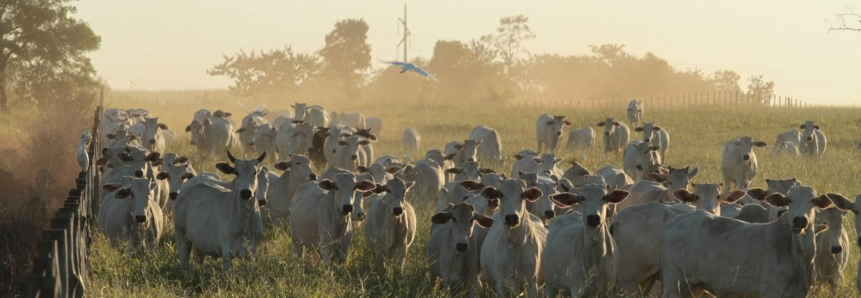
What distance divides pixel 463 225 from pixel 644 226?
7.08ft

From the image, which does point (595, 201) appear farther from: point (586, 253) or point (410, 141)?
point (410, 141)

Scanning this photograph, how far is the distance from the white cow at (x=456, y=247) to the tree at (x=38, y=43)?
143 ft

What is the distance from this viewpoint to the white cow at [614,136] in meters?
33.8

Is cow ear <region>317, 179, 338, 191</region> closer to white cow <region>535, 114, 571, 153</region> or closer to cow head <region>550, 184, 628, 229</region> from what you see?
cow head <region>550, 184, 628, 229</region>

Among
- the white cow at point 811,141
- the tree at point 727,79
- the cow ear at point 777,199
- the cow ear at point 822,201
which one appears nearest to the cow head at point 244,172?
the cow ear at point 777,199

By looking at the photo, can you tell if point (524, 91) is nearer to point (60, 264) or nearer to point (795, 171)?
point (795, 171)

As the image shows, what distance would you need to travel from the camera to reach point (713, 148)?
36.1 metres

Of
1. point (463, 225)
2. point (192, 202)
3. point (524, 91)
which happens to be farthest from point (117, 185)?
point (524, 91)

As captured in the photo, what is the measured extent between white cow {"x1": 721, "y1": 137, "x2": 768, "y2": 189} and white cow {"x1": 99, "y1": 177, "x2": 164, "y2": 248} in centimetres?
1381

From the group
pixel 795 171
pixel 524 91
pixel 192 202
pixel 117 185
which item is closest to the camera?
pixel 192 202

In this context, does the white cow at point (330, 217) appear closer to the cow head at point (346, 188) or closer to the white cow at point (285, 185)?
the cow head at point (346, 188)

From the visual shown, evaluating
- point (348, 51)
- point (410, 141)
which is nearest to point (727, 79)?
point (348, 51)

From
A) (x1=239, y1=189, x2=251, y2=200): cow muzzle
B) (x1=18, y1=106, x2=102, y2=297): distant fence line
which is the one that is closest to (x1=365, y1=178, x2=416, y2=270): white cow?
(x1=239, y1=189, x2=251, y2=200): cow muzzle

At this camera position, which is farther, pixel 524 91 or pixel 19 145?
pixel 524 91
